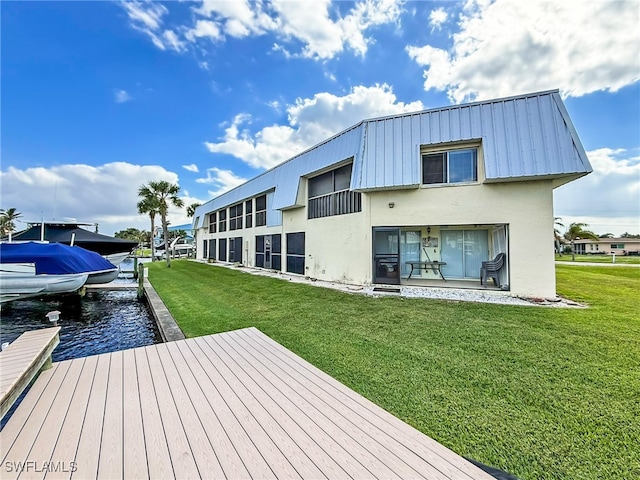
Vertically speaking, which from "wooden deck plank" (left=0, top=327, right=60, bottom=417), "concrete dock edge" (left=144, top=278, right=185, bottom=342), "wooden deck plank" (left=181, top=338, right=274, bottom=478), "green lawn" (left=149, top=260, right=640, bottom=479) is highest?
"wooden deck plank" (left=0, top=327, right=60, bottom=417)

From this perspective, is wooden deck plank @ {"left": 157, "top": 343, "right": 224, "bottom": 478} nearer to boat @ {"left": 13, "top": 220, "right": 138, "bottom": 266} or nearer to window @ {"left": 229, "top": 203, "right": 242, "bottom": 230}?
boat @ {"left": 13, "top": 220, "right": 138, "bottom": 266}

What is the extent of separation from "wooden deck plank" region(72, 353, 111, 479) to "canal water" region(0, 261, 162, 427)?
11.4 feet

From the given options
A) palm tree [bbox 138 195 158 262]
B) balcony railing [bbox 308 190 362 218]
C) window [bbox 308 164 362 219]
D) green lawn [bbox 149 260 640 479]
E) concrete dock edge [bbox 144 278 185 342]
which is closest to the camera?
green lawn [bbox 149 260 640 479]

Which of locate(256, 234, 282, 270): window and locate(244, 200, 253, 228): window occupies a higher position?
locate(244, 200, 253, 228): window

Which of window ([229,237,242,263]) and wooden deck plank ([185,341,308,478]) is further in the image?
window ([229,237,242,263])

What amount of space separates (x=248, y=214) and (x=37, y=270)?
1211cm

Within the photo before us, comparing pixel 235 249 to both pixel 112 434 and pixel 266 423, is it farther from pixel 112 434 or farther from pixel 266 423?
pixel 266 423

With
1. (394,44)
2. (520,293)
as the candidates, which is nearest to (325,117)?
(394,44)

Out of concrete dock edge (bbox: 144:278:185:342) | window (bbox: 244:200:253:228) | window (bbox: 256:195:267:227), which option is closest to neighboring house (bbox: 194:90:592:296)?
window (bbox: 256:195:267:227)

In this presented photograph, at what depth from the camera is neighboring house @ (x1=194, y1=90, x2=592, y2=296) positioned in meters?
7.19

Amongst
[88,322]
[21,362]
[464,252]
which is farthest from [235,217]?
[21,362]

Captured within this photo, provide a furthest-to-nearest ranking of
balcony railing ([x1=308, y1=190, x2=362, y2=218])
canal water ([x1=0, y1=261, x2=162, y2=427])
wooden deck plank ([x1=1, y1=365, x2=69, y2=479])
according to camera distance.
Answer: balcony railing ([x1=308, y1=190, x2=362, y2=218])
canal water ([x1=0, y1=261, x2=162, y2=427])
wooden deck plank ([x1=1, y1=365, x2=69, y2=479])

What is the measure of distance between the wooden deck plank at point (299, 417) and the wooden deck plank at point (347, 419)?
0.39ft

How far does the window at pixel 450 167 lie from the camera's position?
26.7 feet
